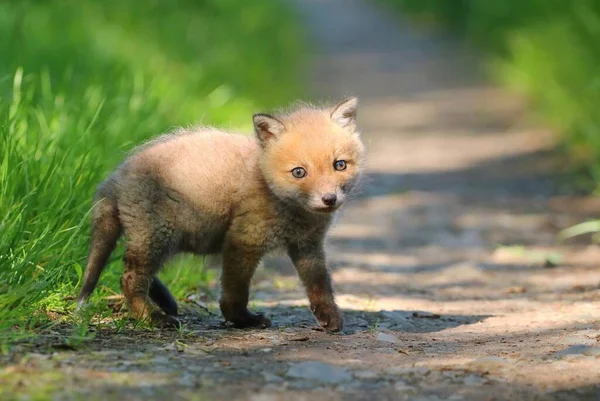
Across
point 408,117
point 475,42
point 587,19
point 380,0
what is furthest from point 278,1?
point 587,19

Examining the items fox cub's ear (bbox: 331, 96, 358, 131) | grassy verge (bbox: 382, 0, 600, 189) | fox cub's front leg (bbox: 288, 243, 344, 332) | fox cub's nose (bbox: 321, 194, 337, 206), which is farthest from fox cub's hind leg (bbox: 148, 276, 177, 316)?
grassy verge (bbox: 382, 0, 600, 189)

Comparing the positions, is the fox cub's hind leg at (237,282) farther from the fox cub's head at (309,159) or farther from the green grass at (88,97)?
the green grass at (88,97)

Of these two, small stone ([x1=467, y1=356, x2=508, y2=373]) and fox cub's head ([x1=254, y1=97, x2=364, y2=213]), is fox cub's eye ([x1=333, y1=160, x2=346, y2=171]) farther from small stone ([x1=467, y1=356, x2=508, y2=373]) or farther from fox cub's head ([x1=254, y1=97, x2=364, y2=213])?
small stone ([x1=467, y1=356, x2=508, y2=373])

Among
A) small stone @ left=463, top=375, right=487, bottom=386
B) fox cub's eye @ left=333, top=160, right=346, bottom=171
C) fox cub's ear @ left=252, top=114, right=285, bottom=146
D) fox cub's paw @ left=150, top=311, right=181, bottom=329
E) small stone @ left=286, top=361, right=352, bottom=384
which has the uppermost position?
fox cub's ear @ left=252, top=114, right=285, bottom=146

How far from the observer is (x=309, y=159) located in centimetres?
479

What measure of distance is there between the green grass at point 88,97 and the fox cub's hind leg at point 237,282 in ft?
2.00

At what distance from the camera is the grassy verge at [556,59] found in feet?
31.5

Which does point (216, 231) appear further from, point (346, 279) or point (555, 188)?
point (555, 188)

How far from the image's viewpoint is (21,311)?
4.29m

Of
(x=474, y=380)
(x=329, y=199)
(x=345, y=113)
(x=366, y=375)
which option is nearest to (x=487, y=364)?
(x=474, y=380)

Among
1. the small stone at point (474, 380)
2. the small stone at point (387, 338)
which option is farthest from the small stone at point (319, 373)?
the small stone at point (387, 338)

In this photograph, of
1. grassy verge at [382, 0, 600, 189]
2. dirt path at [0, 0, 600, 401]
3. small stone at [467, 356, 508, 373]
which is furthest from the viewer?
grassy verge at [382, 0, 600, 189]

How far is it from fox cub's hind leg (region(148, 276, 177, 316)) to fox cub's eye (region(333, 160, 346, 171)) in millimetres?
1016

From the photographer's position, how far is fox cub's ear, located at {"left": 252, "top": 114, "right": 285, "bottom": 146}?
4.93m
